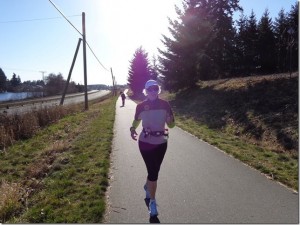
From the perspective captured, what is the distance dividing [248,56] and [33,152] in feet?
111

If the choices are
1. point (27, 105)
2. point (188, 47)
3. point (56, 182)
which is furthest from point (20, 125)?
point (27, 105)

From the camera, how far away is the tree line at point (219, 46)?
1145 inches

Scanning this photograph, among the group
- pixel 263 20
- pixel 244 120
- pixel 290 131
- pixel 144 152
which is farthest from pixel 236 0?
→ pixel 144 152

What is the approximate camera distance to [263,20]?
41.4 meters

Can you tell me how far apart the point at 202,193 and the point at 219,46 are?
106 feet

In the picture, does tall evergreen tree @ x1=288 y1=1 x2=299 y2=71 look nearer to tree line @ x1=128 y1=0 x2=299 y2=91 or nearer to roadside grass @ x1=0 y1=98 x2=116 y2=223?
tree line @ x1=128 y1=0 x2=299 y2=91

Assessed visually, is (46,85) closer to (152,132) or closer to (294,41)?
(294,41)

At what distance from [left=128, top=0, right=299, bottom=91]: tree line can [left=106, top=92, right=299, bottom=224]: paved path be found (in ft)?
43.9

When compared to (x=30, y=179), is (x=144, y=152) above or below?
above

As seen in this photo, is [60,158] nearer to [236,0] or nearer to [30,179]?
[30,179]

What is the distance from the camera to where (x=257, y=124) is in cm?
1329

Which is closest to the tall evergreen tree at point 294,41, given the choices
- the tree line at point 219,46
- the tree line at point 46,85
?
the tree line at point 219,46

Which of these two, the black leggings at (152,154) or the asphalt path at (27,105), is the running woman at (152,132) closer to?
the black leggings at (152,154)

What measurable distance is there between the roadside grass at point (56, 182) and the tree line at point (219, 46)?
1388cm
